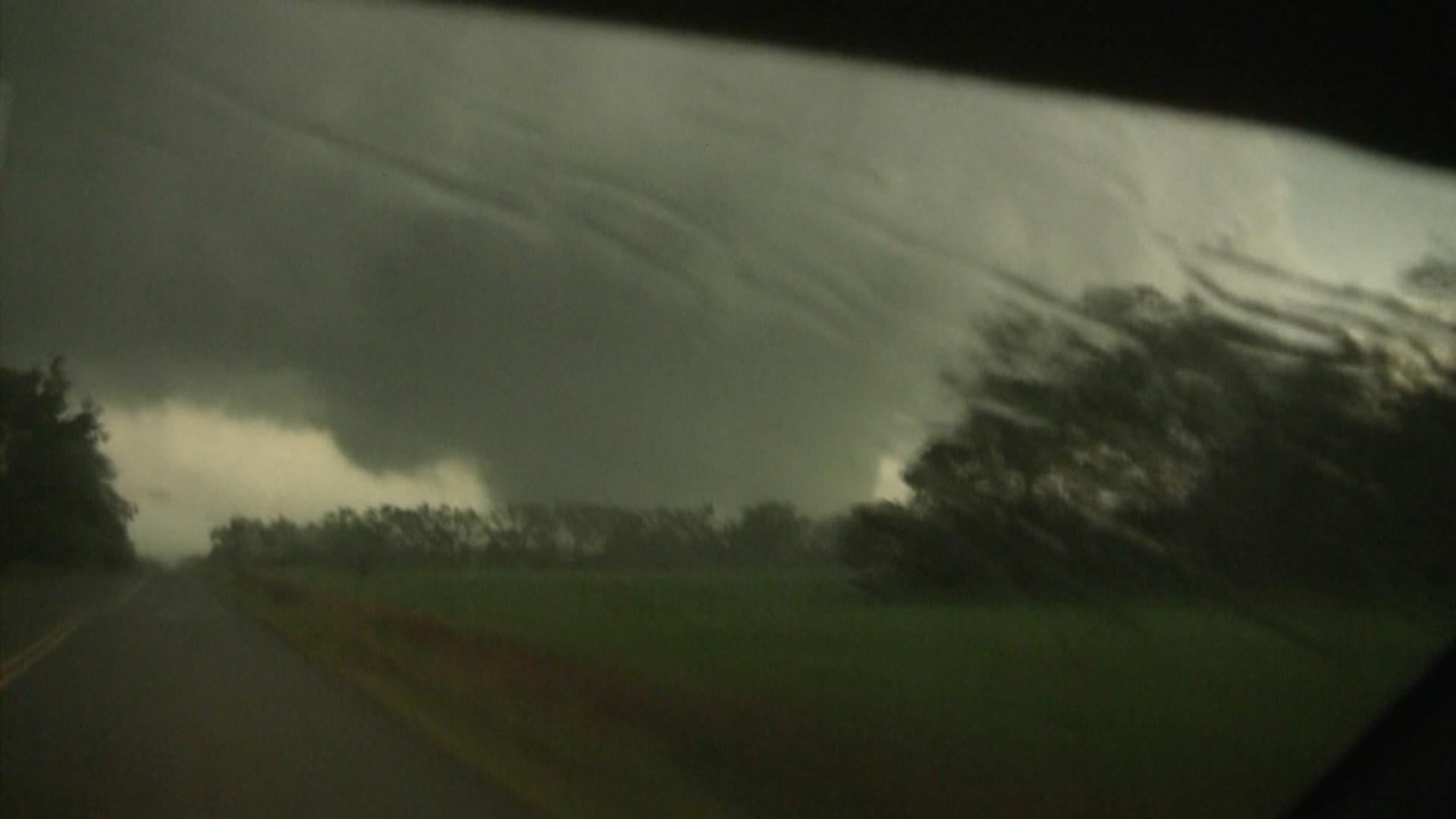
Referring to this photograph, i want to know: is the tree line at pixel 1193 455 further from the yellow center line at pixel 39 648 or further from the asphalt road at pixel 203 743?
the yellow center line at pixel 39 648

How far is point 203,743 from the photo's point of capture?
10297 millimetres

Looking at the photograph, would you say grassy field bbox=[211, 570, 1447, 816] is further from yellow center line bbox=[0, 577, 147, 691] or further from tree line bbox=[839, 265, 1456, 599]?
yellow center line bbox=[0, 577, 147, 691]

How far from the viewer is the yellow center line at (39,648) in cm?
1522

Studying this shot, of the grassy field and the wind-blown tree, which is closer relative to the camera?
the grassy field

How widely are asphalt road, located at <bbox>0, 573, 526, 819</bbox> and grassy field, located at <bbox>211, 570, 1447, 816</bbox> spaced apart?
59 centimetres

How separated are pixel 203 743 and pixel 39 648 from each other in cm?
981

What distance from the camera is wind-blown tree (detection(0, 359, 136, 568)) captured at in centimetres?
1268

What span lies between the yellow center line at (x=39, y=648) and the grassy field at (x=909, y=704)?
12.4ft

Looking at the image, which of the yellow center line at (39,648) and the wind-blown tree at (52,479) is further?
the yellow center line at (39,648)

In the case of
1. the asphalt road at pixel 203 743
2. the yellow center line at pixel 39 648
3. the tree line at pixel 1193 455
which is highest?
the tree line at pixel 1193 455

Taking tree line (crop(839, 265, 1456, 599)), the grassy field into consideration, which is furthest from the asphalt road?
tree line (crop(839, 265, 1456, 599))

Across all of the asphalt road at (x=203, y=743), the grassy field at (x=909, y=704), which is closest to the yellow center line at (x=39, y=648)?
the asphalt road at (x=203, y=743)

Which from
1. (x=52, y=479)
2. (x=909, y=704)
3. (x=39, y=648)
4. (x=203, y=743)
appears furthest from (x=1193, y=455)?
(x=39, y=648)

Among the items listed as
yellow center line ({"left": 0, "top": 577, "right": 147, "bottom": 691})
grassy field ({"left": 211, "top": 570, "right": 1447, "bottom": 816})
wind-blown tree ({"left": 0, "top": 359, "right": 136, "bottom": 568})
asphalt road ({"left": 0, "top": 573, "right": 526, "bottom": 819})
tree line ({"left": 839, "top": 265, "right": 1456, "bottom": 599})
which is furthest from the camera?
yellow center line ({"left": 0, "top": 577, "right": 147, "bottom": 691})
